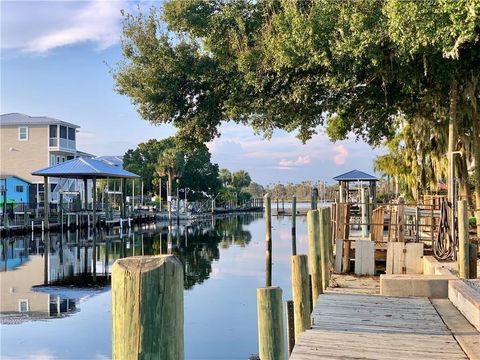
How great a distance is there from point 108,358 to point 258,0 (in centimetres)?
1420

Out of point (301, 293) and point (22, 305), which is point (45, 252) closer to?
point (22, 305)

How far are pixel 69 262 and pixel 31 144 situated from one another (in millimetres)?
32966

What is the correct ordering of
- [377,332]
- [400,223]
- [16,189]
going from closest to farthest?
[377,332], [400,223], [16,189]

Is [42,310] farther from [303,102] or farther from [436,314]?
[436,314]

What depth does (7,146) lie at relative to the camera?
5841 centimetres

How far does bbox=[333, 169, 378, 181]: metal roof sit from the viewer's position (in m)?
37.9

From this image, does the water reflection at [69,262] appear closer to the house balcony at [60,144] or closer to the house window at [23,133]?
the house balcony at [60,144]

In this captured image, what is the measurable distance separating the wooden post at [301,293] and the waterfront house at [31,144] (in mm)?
50847

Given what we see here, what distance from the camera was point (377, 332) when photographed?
7.45 metres

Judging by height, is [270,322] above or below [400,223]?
below

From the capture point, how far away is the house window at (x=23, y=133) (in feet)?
190

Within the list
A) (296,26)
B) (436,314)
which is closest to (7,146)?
(296,26)

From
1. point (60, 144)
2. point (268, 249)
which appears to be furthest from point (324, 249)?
point (60, 144)

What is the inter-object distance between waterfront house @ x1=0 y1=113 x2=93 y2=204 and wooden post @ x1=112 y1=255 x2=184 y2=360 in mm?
56586
